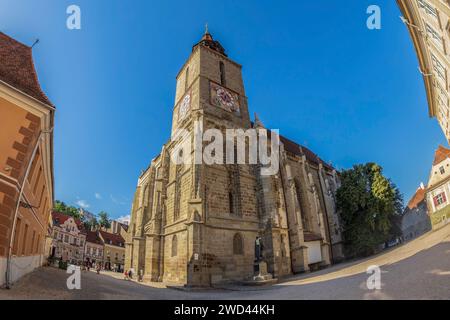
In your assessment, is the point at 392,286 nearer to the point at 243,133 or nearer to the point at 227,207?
the point at 227,207

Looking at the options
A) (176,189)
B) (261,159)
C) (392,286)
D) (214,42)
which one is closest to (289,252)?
(261,159)

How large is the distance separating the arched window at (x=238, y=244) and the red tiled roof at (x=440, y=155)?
2512 cm

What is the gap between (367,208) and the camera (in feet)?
86.1

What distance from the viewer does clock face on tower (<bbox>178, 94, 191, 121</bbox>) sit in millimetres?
23531

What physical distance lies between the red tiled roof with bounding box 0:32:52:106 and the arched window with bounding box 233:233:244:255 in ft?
44.7

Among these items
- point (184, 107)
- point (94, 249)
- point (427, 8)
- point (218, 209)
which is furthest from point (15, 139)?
point (94, 249)

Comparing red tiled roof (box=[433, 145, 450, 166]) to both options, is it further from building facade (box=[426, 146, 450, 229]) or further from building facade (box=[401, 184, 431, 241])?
building facade (box=[401, 184, 431, 241])

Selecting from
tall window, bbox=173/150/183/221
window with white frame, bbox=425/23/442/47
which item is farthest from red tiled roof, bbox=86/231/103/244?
window with white frame, bbox=425/23/442/47

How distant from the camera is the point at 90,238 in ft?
166

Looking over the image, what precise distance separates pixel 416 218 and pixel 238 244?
3663cm

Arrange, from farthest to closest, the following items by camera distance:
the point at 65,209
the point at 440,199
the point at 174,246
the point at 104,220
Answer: the point at 104,220 < the point at 65,209 < the point at 440,199 < the point at 174,246

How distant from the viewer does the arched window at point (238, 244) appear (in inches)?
662

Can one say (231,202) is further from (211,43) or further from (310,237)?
(211,43)
